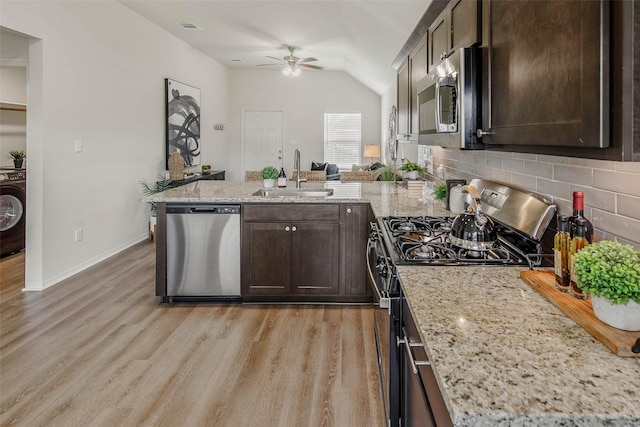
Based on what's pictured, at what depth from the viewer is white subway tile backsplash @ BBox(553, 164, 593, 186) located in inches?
56.0

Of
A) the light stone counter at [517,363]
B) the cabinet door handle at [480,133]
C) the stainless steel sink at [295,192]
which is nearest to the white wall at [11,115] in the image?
the stainless steel sink at [295,192]

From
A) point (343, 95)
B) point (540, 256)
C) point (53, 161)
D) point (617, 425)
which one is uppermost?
point (343, 95)

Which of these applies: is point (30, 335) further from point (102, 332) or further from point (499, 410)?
point (499, 410)

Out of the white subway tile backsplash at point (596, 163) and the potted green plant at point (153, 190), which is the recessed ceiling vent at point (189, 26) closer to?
the potted green plant at point (153, 190)

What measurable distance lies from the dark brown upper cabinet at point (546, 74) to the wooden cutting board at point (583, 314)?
1.25 ft

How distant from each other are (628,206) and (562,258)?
24cm

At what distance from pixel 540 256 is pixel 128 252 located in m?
4.80

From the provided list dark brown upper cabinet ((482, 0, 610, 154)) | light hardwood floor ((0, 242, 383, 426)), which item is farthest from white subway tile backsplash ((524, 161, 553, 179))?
light hardwood floor ((0, 242, 383, 426))

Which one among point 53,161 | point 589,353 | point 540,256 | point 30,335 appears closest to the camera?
point 589,353

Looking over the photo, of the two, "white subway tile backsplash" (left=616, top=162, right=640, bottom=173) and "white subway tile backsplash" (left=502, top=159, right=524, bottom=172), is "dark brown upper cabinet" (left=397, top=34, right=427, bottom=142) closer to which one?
"white subway tile backsplash" (left=502, top=159, right=524, bottom=172)

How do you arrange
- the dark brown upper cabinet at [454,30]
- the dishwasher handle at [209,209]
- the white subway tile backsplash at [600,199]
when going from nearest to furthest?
1. the white subway tile backsplash at [600,199]
2. the dark brown upper cabinet at [454,30]
3. the dishwasher handle at [209,209]

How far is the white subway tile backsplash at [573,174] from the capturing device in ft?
4.67

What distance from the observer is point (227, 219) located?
3.32 meters

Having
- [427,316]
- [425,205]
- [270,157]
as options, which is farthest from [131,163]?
[427,316]
